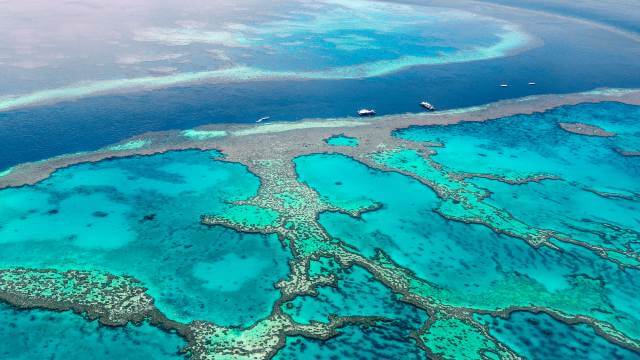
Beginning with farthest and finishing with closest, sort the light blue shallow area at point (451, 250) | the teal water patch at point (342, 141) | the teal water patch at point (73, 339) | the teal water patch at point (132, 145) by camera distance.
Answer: the teal water patch at point (342, 141), the teal water patch at point (132, 145), the light blue shallow area at point (451, 250), the teal water patch at point (73, 339)

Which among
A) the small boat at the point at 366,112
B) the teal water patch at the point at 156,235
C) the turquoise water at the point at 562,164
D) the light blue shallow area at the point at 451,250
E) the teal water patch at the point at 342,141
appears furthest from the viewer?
the small boat at the point at 366,112

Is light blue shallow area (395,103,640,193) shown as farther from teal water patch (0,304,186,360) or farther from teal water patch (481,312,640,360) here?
teal water patch (0,304,186,360)

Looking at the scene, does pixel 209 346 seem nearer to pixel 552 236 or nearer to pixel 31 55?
pixel 552 236

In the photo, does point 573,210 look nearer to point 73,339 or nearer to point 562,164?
point 562,164

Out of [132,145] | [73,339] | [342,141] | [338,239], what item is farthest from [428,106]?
[73,339]

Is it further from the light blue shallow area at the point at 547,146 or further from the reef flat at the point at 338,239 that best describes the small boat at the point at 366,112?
the light blue shallow area at the point at 547,146

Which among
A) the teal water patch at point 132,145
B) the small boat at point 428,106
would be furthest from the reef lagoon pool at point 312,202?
the small boat at point 428,106
